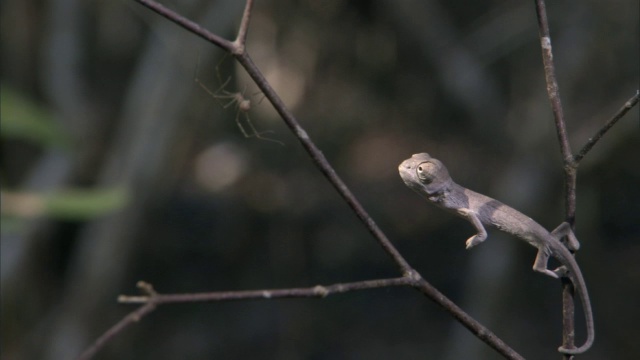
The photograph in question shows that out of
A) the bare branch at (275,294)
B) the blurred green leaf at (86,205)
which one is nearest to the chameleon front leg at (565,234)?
the bare branch at (275,294)

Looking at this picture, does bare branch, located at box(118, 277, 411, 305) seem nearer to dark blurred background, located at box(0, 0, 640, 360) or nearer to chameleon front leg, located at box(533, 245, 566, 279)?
chameleon front leg, located at box(533, 245, 566, 279)

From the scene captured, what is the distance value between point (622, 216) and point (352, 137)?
193 inches

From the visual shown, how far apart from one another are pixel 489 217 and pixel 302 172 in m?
9.37

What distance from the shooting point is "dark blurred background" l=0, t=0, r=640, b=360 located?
6328 mm

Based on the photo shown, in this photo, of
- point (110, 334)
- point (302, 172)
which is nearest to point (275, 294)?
point (110, 334)

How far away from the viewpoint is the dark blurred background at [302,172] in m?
6.33

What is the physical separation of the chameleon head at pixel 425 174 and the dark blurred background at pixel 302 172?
2189 mm

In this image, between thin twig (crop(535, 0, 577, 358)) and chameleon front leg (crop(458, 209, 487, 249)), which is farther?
chameleon front leg (crop(458, 209, 487, 249))

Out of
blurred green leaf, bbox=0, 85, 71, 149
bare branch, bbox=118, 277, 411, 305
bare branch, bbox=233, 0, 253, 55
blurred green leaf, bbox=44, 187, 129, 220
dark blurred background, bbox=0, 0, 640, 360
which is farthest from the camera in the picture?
dark blurred background, bbox=0, 0, 640, 360

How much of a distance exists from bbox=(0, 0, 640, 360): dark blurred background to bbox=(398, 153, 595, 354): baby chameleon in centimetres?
220

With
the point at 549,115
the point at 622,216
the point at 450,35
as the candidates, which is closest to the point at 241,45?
the point at 549,115

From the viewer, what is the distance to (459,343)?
6.96 meters

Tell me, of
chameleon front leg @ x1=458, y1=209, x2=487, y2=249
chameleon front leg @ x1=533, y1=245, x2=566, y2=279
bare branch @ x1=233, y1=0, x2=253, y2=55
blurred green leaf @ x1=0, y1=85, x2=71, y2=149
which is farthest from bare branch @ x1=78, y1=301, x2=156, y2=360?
blurred green leaf @ x1=0, y1=85, x2=71, y2=149

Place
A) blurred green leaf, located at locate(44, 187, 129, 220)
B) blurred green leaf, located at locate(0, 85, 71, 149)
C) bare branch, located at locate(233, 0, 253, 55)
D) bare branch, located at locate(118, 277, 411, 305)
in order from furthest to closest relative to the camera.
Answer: blurred green leaf, located at locate(0, 85, 71, 149) → blurred green leaf, located at locate(44, 187, 129, 220) → bare branch, located at locate(233, 0, 253, 55) → bare branch, located at locate(118, 277, 411, 305)
